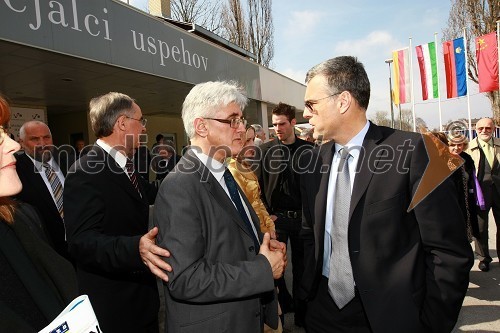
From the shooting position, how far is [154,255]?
1.57 m

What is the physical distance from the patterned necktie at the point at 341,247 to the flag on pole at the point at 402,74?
1519 centimetres

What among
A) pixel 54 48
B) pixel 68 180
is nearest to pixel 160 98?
pixel 54 48

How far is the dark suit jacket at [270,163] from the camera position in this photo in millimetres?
4211

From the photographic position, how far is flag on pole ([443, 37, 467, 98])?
44.1 ft

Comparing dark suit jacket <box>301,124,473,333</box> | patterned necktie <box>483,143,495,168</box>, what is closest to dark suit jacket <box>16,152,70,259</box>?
dark suit jacket <box>301,124,473,333</box>

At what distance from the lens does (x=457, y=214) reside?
1743 mm

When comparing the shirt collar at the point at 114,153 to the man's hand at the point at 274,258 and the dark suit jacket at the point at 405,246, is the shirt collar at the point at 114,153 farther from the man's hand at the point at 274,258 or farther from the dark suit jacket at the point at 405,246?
the dark suit jacket at the point at 405,246

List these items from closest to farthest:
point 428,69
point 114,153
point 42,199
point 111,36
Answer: point 114,153, point 42,199, point 111,36, point 428,69

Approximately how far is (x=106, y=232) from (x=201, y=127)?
88 centimetres

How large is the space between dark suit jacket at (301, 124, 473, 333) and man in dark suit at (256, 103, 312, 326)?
7.03 ft

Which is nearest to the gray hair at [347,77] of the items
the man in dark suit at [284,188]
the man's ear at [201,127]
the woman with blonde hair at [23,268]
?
the man's ear at [201,127]

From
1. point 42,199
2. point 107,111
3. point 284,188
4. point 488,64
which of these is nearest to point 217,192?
point 107,111

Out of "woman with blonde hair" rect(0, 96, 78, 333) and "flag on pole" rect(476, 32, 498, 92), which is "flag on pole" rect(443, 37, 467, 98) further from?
"woman with blonde hair" rect(0, 96, 78, 333)

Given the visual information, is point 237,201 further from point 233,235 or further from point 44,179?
point 44,179
